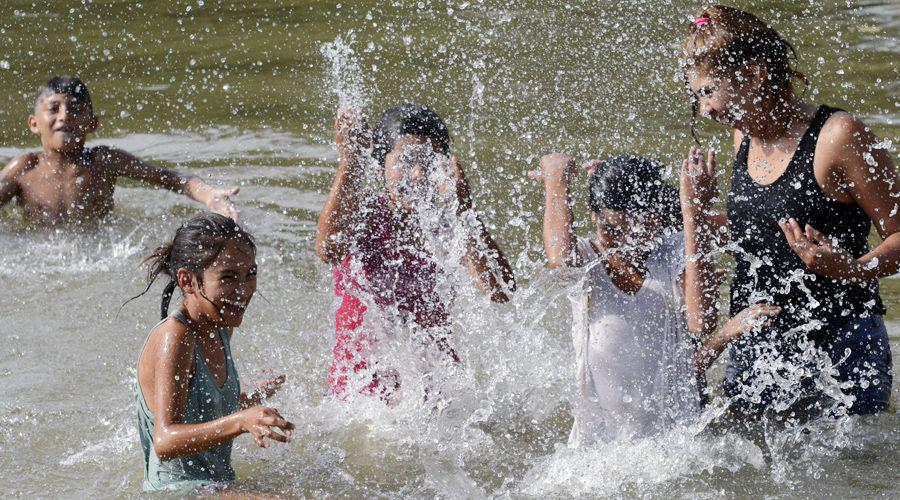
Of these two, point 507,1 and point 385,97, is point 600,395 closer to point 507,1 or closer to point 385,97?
point 385,97

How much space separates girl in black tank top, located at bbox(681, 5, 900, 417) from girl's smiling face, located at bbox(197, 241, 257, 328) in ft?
5.23

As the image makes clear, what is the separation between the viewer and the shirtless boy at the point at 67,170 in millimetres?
7188

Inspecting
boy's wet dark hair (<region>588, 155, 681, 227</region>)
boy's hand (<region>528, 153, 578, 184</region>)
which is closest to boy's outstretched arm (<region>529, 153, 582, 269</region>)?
boy's hand (<region>528, 153, 578, 184</region>)

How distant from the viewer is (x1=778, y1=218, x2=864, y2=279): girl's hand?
12.7ft

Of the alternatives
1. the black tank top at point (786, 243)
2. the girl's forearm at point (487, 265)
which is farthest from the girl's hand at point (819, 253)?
the girl's forearm at point (487, 265)

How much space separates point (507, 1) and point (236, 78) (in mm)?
3085

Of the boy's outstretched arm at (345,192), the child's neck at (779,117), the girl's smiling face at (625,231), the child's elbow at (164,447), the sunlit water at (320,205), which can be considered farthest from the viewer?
the boy's outstretched arm at (345,192)

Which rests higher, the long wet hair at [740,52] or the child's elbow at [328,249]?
the long wet hair at [740,52]

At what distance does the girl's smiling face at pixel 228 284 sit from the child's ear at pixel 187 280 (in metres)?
0.03

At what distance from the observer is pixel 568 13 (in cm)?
1145

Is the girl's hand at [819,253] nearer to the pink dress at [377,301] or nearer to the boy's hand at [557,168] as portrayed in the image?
the boy's hand at [557,168]

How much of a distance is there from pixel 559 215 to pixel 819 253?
36.7 inches

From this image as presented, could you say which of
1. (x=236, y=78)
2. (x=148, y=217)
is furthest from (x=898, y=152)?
(x=236, y=78)

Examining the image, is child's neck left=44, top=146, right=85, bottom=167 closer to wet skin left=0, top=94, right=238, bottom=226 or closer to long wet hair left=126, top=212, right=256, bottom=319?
wet skin left=0, top=94, right=238, bottom=226
